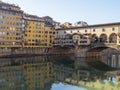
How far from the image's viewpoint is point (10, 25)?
62.8 metres

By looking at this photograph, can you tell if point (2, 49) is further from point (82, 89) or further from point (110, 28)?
point (82, 89)

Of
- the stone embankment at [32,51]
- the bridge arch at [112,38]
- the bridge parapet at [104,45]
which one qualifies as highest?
the bridge arch at [112,38]

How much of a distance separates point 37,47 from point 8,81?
40.4m

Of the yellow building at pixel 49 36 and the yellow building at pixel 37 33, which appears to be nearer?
the yellow building at pixel 37 33

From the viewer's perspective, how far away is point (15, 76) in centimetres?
3278

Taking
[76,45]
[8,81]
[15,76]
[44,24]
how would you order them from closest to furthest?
[8,81]
[15,76]
[76,45]
[44,24]

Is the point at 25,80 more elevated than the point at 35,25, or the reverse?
the point at 35,25

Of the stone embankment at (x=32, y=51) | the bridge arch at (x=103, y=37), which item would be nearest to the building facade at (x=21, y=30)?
the stone embankment at (x=32, y=51)

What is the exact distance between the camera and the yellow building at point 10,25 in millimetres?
60781

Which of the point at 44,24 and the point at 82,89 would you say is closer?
the point at 82,89

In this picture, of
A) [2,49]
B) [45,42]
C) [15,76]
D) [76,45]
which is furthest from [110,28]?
[15,76]

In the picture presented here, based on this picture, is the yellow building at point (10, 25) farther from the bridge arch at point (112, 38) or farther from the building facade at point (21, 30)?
the bridge arch at point (112, 38)

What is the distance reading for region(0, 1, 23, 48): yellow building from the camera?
199ft

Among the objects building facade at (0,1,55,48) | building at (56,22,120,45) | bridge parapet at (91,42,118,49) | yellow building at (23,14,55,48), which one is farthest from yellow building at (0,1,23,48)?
bridge parapet at (91,42,118,49)
